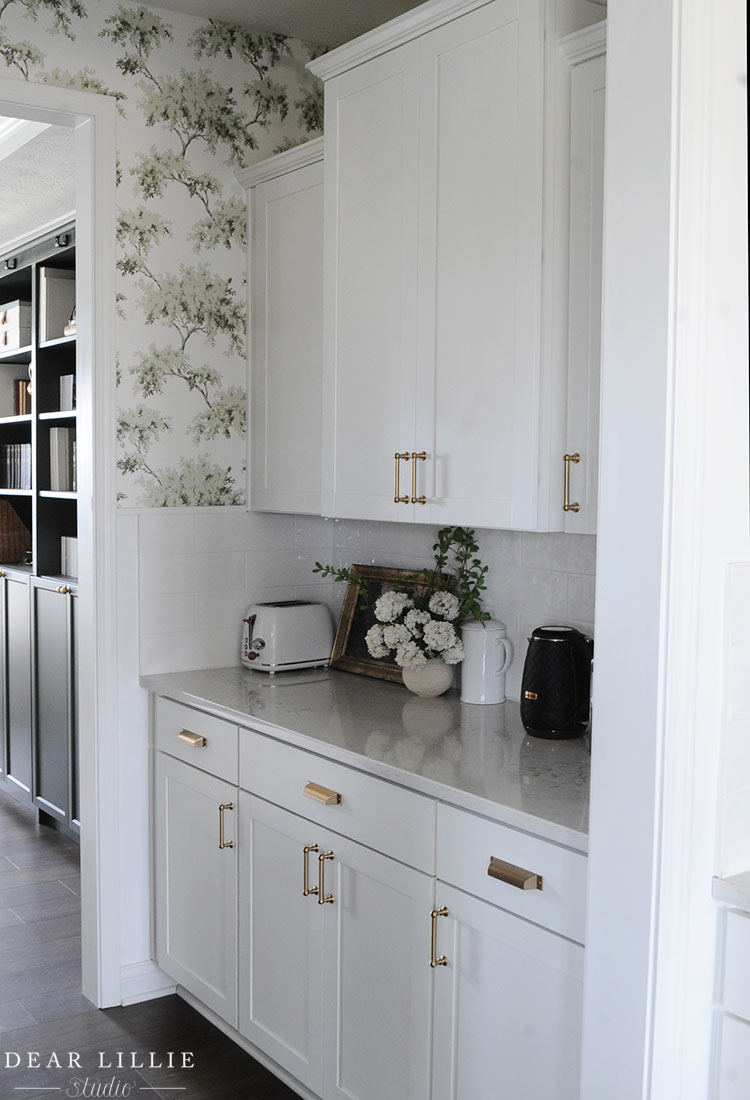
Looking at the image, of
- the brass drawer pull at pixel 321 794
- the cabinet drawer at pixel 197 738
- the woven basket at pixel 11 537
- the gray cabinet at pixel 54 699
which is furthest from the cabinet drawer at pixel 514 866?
the woven basket at pixel 11 537

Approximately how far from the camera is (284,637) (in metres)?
3.12

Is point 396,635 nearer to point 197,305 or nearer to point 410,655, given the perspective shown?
point 410,655

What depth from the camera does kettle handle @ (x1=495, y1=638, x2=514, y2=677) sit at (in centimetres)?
266

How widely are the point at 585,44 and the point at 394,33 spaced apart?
53cm

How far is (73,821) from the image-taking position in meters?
4.34

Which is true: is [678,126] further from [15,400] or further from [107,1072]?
[15,400]

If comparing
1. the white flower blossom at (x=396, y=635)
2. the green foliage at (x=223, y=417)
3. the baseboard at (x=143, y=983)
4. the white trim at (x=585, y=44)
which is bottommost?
the baseboard at (x=143, y=983)

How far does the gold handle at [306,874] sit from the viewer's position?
2.39 m

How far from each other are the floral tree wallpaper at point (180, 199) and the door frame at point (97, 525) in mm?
44

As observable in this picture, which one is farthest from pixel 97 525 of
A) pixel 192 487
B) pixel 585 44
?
pixel 585 44

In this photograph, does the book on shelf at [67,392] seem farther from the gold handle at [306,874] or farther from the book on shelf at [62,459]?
the gold handle at [306,874]

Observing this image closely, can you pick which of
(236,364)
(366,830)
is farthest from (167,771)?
(236,364)

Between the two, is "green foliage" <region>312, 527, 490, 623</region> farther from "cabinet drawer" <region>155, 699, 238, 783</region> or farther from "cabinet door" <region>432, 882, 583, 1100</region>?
"cabinet door" <region>432, 882, 583, 1100</region>

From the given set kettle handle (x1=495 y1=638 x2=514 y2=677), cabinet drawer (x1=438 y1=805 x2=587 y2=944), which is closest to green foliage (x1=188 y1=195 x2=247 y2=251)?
kettle handle (x1=495 y1=638 x2=514 y2=677)
